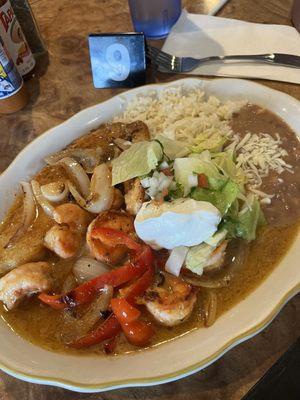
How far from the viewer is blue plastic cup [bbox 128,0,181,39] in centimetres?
246

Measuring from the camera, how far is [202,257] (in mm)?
1489

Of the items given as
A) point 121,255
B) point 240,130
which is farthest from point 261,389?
point 240,130

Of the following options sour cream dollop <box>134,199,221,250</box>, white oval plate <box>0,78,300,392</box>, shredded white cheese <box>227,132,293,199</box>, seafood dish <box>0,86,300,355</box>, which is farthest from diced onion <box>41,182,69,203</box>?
shredded white cheese <box>227,132,293,199</box>

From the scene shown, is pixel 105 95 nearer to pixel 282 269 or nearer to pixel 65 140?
pixel 65 140

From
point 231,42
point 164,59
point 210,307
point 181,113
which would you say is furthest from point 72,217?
point 231,42

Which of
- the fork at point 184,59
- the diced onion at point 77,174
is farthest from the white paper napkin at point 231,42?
the diced onion at point 77,174

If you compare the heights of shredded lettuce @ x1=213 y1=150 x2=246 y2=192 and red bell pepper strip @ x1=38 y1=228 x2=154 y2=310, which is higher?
shredded lettuce @ x1=213 y1=150 x2=246 y2=192

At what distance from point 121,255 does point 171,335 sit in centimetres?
34

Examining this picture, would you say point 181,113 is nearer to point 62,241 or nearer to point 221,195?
point 221,195

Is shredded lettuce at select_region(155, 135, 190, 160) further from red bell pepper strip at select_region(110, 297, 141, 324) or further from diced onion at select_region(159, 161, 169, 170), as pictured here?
red bell pepper strip at select_region(110, 297, 141, 324)

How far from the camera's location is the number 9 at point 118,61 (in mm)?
2201

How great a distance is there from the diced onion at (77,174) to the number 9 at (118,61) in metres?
0.68

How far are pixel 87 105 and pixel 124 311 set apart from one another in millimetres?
1419

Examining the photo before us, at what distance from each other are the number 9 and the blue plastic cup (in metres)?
0.43
